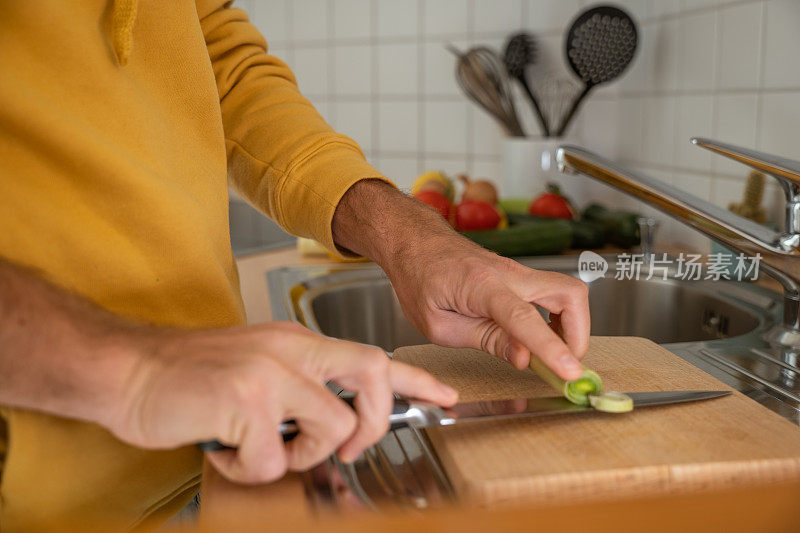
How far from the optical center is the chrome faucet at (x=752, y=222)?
31.1 inches

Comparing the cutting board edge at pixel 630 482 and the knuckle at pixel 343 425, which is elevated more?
the knuckle at pixel 343 425

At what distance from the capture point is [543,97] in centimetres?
183

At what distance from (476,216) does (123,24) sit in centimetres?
89

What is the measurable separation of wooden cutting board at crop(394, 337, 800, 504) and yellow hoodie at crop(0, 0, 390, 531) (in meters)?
0.23

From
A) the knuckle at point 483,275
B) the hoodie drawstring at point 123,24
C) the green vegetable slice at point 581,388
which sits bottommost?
the green vegetable slice at point 581,388

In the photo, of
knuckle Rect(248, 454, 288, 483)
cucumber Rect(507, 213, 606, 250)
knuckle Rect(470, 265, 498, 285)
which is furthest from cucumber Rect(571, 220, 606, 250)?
knuckle Rect(248, 454, 288, 483)

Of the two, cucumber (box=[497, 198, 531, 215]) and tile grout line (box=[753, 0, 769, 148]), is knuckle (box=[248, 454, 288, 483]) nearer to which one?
tile grout line (box=[753, 0, 769, 148])

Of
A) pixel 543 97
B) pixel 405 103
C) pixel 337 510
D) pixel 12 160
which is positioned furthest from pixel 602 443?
pixel 405 103

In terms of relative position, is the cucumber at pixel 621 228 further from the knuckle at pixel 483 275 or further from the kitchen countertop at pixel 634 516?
the kitchen countertop at pixel 634 516

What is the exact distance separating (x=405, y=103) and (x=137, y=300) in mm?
1628

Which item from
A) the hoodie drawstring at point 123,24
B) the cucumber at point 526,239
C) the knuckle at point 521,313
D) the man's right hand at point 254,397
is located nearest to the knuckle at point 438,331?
the knuckle at point 521,313

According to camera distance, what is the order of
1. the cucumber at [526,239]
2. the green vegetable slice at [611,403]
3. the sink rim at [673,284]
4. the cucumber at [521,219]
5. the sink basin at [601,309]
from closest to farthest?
1. the green vegetable slice at [611,403]
2. the sink rim at [673,284]
3. the sink basin at [601,309]
4. the cucumber at [526,239]
5. the cucumber at [521,219]

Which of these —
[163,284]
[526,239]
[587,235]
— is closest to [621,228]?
[587,235]

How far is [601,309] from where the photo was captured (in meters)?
1.21
